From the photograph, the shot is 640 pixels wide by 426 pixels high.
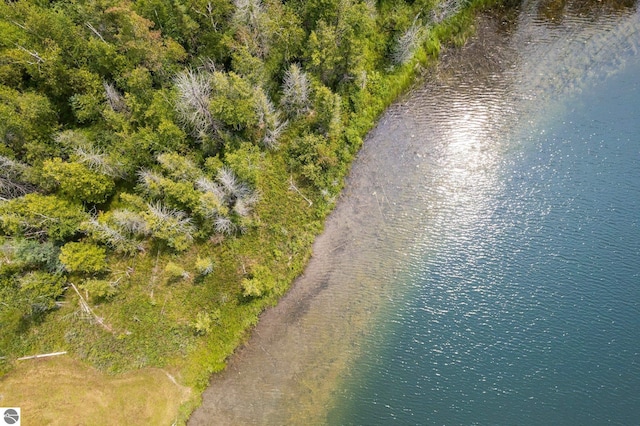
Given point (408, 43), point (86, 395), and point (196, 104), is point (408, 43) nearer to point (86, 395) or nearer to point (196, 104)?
point (196, 104)

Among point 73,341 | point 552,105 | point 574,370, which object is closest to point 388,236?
point 574,370

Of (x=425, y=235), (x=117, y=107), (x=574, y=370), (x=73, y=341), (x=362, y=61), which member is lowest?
(x=574, y=370)

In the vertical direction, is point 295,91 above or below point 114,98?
below

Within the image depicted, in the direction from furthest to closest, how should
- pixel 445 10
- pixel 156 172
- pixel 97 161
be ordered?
pixel 445 10 → pixel 156 172 → pixel 97 161

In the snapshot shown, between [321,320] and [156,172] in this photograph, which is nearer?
[156,172]

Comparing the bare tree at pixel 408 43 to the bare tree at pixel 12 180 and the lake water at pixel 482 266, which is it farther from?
the bare tree at pixel 12 180

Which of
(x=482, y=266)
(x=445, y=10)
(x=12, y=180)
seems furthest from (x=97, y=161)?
(x=445, y=10)

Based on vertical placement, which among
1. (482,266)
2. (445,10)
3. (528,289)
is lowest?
(528,289)

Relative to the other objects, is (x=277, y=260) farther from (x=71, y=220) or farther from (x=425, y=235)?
(x=71, y=220)
